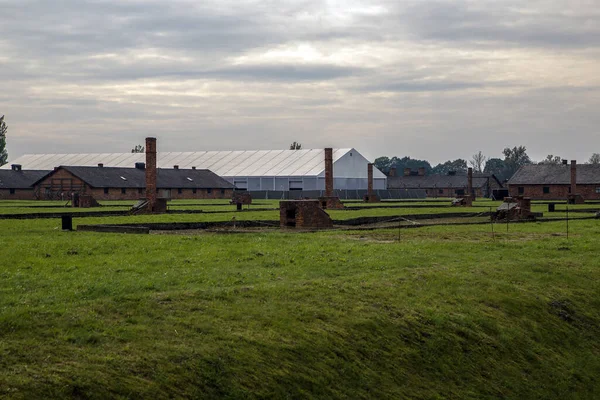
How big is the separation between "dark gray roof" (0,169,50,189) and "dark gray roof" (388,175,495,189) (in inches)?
2494

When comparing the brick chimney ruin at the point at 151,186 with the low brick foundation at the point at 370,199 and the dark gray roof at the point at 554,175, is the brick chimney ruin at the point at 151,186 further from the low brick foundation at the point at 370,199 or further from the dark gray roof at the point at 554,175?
the dark gray roof at the point at 554,175

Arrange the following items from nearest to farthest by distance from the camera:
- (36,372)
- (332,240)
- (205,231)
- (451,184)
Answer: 1. (36,372)
2. (332,240)
3. (205,231)
4. (451,184)

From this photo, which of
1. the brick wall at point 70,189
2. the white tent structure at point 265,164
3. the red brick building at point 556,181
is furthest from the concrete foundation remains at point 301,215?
the red brick building at point 556,181

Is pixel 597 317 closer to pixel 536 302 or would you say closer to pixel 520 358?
pixel 536 302

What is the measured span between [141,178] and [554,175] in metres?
50.9

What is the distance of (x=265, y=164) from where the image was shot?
106688mm

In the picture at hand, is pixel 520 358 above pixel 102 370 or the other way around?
the other way around

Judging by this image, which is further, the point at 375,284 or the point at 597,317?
the point at 597,317

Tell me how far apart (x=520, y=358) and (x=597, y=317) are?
3726 millimetres

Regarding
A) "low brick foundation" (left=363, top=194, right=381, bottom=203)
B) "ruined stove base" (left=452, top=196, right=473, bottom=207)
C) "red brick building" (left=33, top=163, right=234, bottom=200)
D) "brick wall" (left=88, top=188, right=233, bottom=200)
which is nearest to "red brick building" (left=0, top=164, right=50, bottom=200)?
"red brick building" (left=33, top=163, right=234, bottom=200)

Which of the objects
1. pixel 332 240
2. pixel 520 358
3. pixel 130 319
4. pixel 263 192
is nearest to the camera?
pixel 130 319

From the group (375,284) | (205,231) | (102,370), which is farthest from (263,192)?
(102,370)

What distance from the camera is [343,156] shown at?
10400 centimetres

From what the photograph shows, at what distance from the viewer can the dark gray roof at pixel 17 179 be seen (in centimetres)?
9294
